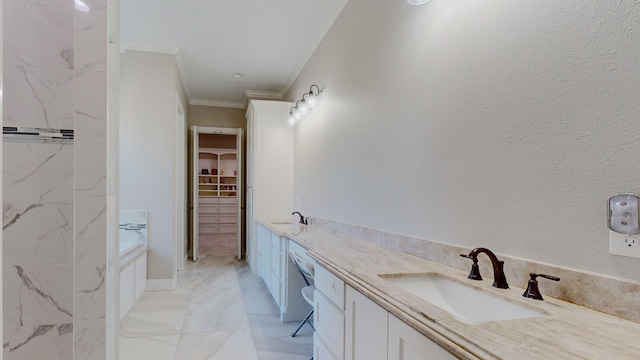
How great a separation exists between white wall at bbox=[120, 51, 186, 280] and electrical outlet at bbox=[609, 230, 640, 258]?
151 inches

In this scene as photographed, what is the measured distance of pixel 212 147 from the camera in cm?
886

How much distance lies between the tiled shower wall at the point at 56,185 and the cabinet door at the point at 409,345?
120 cm

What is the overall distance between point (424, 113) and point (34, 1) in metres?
1.78

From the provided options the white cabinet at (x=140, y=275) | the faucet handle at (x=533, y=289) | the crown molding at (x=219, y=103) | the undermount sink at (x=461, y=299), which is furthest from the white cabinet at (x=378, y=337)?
the crown molding at (x=219, y=103)

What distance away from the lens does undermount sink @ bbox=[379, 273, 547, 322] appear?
106cm

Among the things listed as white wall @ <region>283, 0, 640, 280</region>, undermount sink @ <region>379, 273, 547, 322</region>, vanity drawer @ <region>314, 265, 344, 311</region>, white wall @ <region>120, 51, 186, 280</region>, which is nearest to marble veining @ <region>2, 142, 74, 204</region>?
vanity drawer @ <region>314, 265, 344, 311</region>

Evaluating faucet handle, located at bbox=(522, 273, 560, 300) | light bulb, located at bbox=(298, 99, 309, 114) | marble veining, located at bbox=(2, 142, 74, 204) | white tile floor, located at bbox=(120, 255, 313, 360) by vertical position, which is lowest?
white tile floor, located at bbox=(120, 255, 313, 360)

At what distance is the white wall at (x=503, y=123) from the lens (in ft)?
3.04

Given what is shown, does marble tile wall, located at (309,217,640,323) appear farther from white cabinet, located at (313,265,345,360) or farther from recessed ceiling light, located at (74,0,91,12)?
recessed ceiling light, located at (74,0,91,12)

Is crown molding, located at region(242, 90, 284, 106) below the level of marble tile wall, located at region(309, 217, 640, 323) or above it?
above

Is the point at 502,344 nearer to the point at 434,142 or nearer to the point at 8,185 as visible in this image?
the point at 434,142

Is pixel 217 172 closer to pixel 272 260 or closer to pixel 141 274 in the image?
pixel 141 274

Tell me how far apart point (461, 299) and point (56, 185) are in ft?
5.52

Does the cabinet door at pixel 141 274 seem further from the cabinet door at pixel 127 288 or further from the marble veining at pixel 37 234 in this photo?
the marble veining at pixel 37 234
